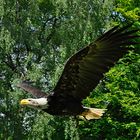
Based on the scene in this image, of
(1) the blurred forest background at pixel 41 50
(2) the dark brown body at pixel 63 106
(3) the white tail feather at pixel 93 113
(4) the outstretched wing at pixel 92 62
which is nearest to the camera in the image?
(4) the outstretched wing at pixel 92 62

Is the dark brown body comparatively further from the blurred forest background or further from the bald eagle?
the blurred forest background

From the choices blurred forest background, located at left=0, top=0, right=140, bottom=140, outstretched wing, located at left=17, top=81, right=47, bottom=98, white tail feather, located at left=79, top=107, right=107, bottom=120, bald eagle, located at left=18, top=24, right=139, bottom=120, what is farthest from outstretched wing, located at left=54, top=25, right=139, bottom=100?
blurred forest background, located at left=0, top=0, right=140, bottom=140

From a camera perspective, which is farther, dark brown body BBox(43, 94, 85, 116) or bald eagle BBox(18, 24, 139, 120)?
dark brown body BBox(43, 94, 85, 116)

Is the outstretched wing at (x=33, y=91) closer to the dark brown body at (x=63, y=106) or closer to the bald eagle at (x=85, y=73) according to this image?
the bald eagle at (x=85, y=73)

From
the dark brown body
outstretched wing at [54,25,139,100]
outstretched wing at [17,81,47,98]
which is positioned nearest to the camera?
outstretched wing at [54,25,139,100]

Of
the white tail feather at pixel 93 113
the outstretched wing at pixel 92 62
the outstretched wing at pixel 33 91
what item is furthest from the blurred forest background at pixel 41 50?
the white tail feather at pixel 93 113

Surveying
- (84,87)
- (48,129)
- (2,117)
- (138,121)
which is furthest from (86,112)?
(138,121)

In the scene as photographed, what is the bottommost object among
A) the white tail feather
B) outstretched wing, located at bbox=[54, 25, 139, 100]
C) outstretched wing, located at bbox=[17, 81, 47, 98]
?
the white tail feather

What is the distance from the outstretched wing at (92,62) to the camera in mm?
9383

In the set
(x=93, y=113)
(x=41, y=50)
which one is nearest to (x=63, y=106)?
(x=93, y=113)

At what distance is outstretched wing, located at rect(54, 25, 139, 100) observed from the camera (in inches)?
369

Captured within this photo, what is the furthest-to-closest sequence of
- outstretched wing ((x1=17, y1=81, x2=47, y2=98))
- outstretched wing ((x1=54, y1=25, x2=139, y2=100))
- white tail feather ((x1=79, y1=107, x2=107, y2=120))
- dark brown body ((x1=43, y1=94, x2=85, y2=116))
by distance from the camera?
outstretched wing ((x1=17, y1=81, x2=47, y2=98)), dark brown body ((x1=43, y1=94, x2=85, y2=116)), white tail feather ((x1=79, y1=107, x2=107, y2=120)), outstretched wing ((x1=54, y1=25, x2=139, y2=100))

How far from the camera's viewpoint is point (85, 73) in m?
10.2

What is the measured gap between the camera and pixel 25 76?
18.9 meters
